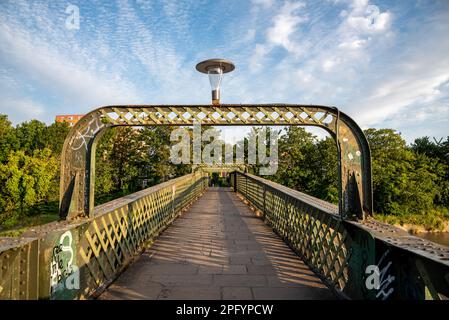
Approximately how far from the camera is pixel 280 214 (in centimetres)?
751

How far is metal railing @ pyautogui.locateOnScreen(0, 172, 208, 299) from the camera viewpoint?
7.43ft

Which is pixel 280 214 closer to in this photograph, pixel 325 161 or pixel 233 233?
pixel 233 233

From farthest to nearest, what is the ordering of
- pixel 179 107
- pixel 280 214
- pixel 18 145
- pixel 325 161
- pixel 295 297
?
1. pixel 325 161
2. pixel 18 145
3. pixel 280 214
4. pixel 179 107
5. pixel 295 297

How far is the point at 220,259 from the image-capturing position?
17.4ft

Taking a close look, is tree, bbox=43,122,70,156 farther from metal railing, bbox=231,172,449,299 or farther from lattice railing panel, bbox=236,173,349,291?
metal railing, bbox=231,172,449,299

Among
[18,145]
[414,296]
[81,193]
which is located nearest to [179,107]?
[81,193]

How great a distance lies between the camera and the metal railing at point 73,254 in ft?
7.43

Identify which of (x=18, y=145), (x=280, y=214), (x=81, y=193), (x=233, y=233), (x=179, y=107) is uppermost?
(x=18, y=145)

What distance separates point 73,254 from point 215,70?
315 cm

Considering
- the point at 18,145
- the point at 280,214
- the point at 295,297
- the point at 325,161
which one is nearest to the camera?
the point at 295,297

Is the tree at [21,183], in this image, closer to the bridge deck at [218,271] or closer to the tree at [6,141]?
the tree at [6,141]

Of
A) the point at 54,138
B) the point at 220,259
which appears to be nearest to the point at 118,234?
the point at 220,259

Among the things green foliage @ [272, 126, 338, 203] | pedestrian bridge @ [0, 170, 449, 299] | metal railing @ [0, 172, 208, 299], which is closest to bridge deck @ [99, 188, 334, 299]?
pedestrian bridge @ [0, 170, 449, 299]

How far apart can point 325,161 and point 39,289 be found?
3919 centimetres
